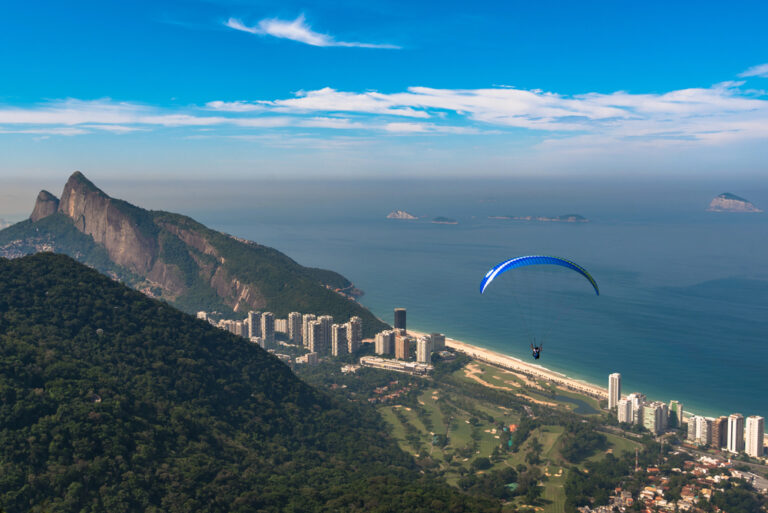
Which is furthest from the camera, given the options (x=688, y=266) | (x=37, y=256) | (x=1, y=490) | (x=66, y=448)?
(x=688, y=266)

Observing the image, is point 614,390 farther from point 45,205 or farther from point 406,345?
point 45,205

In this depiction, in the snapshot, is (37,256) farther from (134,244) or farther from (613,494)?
(134,244)

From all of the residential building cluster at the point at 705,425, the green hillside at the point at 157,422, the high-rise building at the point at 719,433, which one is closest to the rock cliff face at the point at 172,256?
the green hillside at the point at 157,422

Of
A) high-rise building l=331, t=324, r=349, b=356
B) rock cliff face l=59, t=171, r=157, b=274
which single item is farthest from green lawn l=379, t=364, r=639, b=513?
rock cliff face l=59, t=171, r=157, b=274

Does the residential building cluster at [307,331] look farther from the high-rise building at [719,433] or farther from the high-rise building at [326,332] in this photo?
the high-rise building at [719,433]

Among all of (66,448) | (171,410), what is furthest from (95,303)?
(66,448)

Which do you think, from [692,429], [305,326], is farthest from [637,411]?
[305,326]
